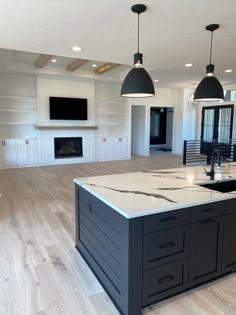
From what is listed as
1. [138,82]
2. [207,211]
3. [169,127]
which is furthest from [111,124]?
[207,211]

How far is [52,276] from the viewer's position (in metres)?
2.29

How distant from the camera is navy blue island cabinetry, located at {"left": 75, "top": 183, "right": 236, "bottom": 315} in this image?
173 cm

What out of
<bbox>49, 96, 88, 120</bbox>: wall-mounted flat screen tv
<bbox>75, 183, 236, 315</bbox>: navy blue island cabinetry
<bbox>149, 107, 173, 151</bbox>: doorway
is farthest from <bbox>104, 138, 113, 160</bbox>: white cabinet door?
<bbox>75, 183, 236, 315</bbox>: navy blue island cabinetry

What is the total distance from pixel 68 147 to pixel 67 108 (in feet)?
4.59

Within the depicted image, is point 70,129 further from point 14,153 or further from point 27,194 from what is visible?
point 27,194

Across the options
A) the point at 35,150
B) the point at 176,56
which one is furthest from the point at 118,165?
the point at 176,56

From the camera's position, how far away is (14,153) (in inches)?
302

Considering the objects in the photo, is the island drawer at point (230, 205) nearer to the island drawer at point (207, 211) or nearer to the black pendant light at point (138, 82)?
the island drawer at point (207, 211)

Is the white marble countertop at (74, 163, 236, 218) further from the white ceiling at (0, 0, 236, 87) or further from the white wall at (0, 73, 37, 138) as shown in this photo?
the white wall at (0, 73, 37, 138)

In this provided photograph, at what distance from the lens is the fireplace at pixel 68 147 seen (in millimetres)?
8302

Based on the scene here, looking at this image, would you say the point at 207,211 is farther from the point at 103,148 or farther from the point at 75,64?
the point at 103,148

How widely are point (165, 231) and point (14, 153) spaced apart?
6965 millimetres

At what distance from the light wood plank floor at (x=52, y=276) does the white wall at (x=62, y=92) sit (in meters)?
4.07

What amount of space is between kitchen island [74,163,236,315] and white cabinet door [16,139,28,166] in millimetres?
6004
